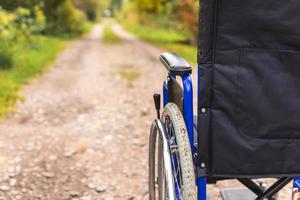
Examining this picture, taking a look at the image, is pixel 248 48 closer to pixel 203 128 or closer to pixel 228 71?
pixel 228 71

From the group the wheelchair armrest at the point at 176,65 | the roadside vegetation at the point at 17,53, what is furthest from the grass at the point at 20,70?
the wheelchair armrest at the point at 176,65

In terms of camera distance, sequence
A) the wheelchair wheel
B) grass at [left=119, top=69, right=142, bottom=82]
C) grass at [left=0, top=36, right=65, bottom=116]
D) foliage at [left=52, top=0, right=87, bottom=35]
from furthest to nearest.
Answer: foliage at [left=52, top=0, right=87, bottom=35] < grass at [left=119, top=69, right=142, bottom=82] < grass at [left=0, top=36, right=65, bottom=116] < the wheelchair wheel

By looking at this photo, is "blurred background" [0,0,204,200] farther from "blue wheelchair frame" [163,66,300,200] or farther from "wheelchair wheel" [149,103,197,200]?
"blue wheelchair frame" [163,66,300,200]

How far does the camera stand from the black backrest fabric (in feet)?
5.55

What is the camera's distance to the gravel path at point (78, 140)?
125 inches

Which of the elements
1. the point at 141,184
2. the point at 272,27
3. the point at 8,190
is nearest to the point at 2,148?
the point at 8,190

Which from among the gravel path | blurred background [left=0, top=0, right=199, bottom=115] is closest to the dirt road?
the gravel path

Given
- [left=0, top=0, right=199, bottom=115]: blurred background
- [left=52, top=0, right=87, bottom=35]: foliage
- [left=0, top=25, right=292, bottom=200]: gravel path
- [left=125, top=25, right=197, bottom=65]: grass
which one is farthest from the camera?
[left=52, top=0, right=87, bottom=35]: foliage

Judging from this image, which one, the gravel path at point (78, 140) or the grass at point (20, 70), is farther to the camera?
the grass at point (20, 70)

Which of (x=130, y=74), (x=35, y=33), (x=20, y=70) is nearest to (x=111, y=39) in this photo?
(x=35, y=33)

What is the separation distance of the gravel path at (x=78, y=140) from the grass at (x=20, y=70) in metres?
0.18

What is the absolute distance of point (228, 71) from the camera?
174cm

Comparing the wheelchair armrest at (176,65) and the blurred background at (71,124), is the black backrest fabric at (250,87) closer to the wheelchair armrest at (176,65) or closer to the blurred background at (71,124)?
the wheelchair armrest at (176,65)

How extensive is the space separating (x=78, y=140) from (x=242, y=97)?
265 cm
